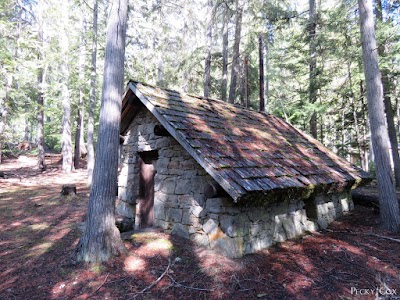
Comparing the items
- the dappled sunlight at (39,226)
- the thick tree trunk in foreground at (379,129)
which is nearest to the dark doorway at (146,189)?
the dappled sunlight at (39,226)

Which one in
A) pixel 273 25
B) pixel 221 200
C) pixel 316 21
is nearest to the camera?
pixel 221 200

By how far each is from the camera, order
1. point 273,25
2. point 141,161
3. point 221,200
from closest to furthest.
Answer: point 221,200, point 141,161, point 273,25

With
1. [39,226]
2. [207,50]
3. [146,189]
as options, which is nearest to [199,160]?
[146,189]

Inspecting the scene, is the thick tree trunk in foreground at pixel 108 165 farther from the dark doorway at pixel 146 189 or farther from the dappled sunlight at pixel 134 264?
the dark doorway at pixel 146 189

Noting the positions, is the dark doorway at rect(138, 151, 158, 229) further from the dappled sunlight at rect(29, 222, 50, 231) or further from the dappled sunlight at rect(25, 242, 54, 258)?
the dappled sunlight at rect(29, 222, 50, 231)

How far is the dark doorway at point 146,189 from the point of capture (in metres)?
7.06

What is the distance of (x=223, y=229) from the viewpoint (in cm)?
462

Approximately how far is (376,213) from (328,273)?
14.9 feet

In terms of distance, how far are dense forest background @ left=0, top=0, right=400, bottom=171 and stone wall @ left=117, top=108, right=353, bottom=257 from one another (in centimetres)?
461

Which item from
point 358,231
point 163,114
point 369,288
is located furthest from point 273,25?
point 369,288

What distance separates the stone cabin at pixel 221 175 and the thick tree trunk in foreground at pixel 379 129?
960 mm

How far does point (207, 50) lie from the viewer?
13.4 m

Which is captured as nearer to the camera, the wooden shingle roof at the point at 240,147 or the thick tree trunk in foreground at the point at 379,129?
the wooden shingle roof at the point at 240,147

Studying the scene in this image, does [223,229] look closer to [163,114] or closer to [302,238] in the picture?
[302,238]
